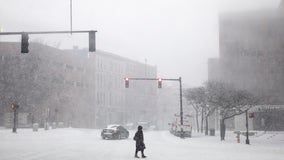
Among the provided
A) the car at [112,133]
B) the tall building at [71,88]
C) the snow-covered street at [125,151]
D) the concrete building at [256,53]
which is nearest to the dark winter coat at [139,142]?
the snow-covered street at [125,151]

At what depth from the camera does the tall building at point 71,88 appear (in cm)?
6919

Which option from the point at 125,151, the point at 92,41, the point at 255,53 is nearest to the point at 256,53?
the point at 255,53

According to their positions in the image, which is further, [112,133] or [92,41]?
[112,133]

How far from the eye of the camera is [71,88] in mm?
85938

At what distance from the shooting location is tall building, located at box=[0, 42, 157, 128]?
69188mm

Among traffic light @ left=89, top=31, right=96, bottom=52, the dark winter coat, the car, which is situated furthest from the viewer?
the car

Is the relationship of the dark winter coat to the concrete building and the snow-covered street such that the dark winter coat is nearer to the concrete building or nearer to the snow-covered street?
the snow-covered street

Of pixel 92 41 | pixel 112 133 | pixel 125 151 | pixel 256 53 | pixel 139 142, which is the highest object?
pixel 256 53

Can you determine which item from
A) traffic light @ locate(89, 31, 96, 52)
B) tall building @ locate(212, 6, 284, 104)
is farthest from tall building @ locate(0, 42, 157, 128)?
A: traffic light @ locate(89, 31, 96, 52)

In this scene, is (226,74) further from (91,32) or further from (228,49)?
(91,32)

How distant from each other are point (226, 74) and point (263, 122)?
9816 millimetres

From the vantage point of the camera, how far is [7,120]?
67.4 metres

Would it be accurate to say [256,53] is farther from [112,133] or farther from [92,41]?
[92,41]

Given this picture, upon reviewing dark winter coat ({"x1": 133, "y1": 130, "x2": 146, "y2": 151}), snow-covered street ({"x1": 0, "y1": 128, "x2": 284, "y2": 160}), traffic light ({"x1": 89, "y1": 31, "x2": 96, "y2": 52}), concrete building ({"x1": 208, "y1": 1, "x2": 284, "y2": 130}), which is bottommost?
snow-covered street ({"x1": 0, "y1": 128, "x2": 284, "y2": 160})
